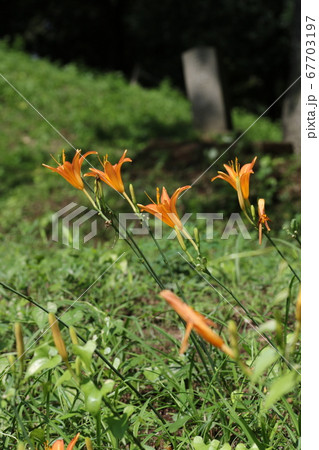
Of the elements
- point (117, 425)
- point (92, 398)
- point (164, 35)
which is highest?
point (164, 35)

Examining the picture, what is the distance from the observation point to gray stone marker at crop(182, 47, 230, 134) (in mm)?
5867

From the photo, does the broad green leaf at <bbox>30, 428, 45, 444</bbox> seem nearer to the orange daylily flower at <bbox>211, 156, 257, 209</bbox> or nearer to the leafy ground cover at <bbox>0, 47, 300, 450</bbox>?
the leafy ground cover at <bbox>0, 47, 300, 450</bbox>

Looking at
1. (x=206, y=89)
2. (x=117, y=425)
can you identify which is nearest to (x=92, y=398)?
(x=117, y=425)

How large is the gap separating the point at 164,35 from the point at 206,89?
6363 millimetres

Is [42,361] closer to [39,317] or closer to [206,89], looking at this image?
[39,317]

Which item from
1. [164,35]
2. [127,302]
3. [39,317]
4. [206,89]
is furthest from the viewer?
[164,35]

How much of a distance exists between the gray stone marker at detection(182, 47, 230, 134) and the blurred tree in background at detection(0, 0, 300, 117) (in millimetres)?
4489

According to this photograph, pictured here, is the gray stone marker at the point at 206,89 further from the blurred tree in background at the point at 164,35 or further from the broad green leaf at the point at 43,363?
the broad green leaf at the point at 43,363

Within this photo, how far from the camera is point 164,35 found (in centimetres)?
1168

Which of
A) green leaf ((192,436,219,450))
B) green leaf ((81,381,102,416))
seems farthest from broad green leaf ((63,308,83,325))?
green leaf ((81,381,102,416))

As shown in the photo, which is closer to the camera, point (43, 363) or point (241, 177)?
point (43, 363)

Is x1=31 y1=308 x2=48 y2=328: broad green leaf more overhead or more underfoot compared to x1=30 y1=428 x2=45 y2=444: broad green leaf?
more overhead
